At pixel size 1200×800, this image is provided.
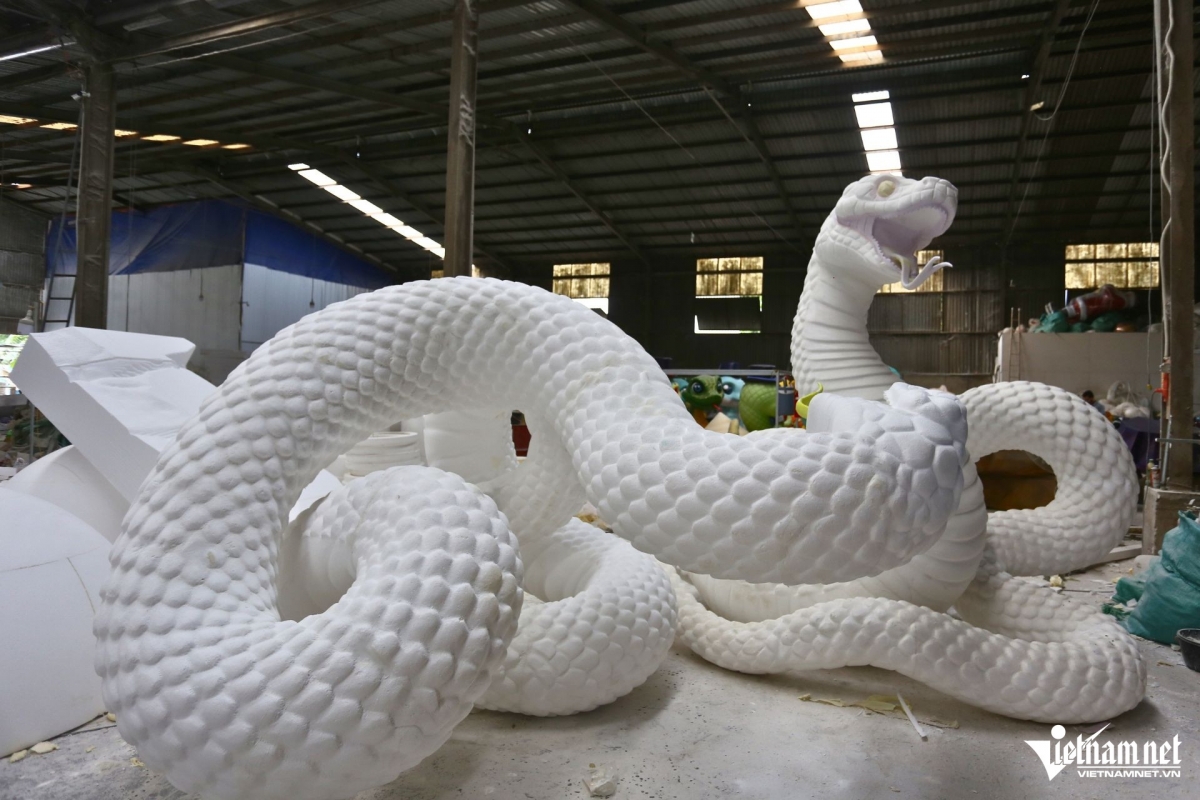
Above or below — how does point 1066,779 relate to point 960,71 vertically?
below

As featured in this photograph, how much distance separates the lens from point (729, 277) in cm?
1340

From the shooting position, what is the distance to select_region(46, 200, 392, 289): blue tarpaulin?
12.3 meters

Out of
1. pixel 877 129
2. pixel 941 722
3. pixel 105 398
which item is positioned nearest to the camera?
pixel 941 722

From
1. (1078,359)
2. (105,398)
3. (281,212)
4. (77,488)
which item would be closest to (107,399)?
(105,398)

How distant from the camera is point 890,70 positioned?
25.6 feet

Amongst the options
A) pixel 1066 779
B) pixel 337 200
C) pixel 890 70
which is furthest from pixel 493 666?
pixel 337 200

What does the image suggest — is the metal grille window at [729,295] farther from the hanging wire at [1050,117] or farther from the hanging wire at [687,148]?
the hanging wire at [1050,117]

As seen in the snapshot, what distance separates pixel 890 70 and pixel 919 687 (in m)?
7.59

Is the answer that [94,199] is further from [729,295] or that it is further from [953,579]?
[729,295]

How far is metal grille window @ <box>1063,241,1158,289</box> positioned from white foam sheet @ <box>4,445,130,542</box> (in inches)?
489

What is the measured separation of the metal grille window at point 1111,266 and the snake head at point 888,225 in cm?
1099

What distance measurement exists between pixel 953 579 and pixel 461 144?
Answer: 4.49m

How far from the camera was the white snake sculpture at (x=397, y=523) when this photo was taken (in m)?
0.86

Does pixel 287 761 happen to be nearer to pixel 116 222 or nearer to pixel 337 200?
pixel 337 200
